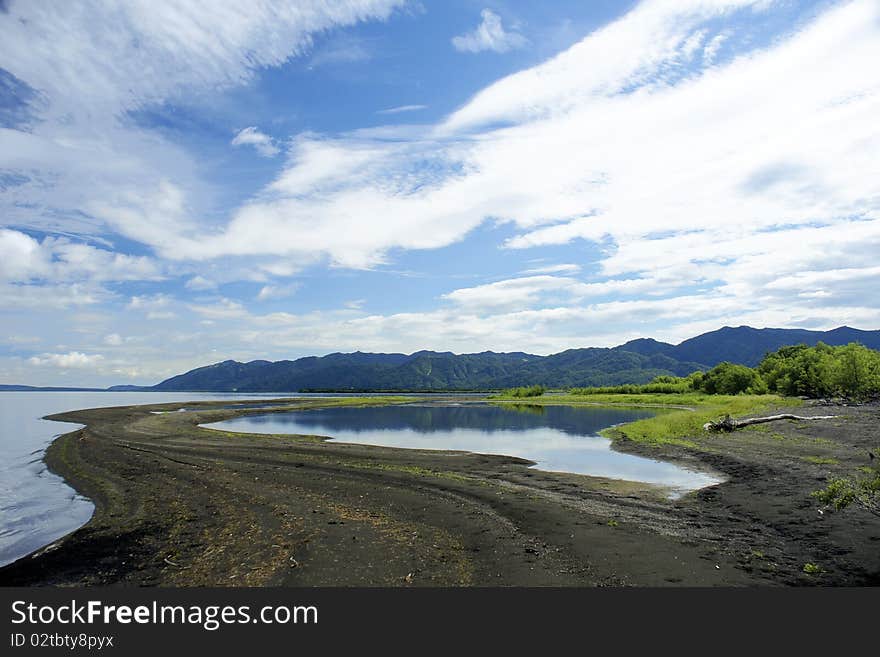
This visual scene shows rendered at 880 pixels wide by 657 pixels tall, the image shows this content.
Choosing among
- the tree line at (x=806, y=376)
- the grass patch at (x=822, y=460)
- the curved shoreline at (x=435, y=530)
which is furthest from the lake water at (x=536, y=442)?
the tree line at (x=806, y=376)

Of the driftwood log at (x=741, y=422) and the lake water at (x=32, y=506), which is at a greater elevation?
the driftwood log at (x=741, y=422)

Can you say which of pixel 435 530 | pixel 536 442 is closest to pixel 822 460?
pixel 435 530

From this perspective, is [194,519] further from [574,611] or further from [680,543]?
[680,543]

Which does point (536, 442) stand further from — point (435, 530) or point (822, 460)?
point (435, 530)

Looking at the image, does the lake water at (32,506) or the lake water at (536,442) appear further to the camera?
the lake water at (536,442)

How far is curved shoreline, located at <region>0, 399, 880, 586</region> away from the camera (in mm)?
13609

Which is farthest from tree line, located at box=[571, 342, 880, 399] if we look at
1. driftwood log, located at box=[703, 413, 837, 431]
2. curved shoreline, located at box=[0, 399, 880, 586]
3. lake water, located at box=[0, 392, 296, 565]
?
lake water, located at box=[0, 392, 296, 565]

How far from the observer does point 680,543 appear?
16125 mm

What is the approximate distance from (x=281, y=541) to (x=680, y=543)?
12775 millimetres

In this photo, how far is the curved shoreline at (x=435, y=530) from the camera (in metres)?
13.6

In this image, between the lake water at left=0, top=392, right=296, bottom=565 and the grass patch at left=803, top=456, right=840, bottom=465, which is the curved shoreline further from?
the grass patch at left=803, top=456, right=840, bottom=465

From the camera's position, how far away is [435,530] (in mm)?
18016

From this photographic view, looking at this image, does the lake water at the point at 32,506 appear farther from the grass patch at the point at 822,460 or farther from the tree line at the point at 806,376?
the tree line at the point at 806,376

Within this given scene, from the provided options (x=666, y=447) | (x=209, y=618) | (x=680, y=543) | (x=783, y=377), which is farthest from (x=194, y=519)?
(x=783, y=377)
